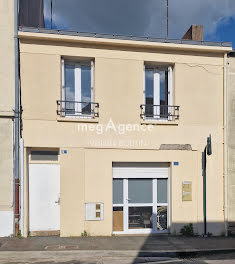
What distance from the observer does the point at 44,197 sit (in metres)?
7.26

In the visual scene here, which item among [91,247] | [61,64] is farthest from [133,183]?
[61,64]

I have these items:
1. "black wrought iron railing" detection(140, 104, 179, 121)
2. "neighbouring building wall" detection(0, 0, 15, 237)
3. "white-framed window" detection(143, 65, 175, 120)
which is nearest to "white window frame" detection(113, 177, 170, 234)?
"black wrought iron railing" detection(140, 104, 179, 121)

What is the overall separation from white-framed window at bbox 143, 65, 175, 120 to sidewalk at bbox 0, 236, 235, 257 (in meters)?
3.52

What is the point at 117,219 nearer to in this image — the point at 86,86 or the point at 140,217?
the point at 140,217

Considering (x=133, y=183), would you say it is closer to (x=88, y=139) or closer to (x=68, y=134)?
(x=88, y=139)

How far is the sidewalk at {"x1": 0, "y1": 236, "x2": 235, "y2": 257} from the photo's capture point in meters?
6.00

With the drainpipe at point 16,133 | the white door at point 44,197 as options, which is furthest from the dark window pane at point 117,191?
the drainpipe at point 16,133

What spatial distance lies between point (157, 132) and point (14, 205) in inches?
177

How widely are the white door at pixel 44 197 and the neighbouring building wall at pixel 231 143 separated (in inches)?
204

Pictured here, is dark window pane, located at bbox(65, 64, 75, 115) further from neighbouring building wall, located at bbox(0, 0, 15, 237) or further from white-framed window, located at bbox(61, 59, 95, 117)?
neighbouring building wall, located at bbox(0, 0, 15, 237)

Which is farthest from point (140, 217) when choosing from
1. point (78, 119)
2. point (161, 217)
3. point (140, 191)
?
point (78, 119)

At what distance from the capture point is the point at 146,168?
301 inches

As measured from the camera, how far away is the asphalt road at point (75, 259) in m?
5.43

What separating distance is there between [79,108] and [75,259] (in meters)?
3.98
